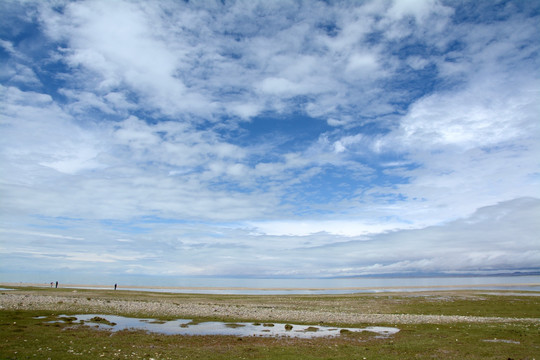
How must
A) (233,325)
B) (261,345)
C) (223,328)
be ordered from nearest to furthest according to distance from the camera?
(261,345) → (223,328) → (233,325)

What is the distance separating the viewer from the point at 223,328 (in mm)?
36188

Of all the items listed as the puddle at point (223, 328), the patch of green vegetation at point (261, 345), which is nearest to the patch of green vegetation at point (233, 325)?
the puddle at point (223, 328)

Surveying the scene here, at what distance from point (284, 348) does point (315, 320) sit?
18801mm

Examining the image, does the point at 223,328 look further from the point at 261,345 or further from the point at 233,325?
the point at 261,345

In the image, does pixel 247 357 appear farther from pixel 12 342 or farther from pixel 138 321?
pixel 138 321

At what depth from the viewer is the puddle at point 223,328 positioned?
32.9 metres

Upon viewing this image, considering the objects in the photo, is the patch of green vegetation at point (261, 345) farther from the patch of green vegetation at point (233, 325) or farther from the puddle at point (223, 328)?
the patch of green vegetation at point (233, 325)

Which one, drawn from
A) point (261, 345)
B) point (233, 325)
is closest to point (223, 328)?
point (233, 325)

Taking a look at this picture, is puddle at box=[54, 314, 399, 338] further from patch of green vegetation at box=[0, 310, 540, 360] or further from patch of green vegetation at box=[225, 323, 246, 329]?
patch of green vegetation at box=[0, 310, 540, 360]

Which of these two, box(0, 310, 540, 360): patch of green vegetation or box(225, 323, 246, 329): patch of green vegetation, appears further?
box(225, 323, 246, 329): patch of green vegetation

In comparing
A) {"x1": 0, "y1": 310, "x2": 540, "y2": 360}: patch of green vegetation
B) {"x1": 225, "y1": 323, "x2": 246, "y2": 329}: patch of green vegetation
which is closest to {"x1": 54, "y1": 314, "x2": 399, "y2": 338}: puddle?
{"x1": 225, "y1": 323, "x2": 246, "y2": 329}: patch of green vegetation

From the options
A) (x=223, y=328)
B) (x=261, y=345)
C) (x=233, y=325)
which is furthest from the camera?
(x=233, y=325)

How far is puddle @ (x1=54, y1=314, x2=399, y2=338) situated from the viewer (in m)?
32.9

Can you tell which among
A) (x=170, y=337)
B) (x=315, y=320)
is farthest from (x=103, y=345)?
(x=315, y=320)
